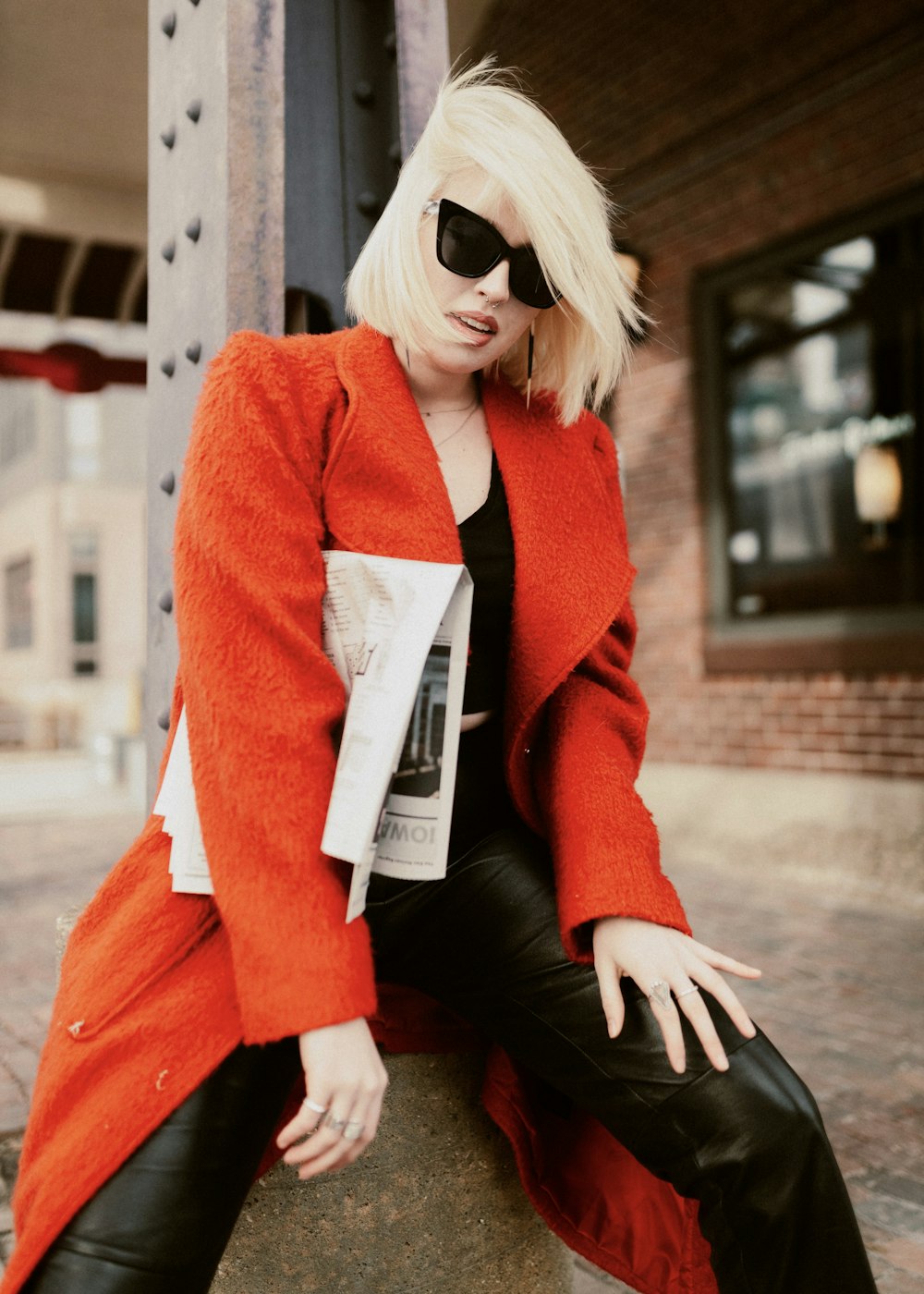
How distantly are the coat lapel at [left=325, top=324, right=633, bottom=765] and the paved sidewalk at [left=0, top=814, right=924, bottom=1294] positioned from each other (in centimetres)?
151

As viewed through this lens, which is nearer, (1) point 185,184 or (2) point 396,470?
(2) point 396,470

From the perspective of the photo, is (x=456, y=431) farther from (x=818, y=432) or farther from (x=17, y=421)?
(x=17, y=421)

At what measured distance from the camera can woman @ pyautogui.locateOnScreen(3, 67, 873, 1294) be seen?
4.31ft

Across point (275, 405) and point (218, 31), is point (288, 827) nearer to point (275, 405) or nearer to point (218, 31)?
point (275, 405)

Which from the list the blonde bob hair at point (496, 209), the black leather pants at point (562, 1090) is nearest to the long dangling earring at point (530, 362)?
the blonde bob hair at point (496, 209)

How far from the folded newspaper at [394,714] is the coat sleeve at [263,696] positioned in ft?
0.11

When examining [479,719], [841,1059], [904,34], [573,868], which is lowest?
[841,1059]

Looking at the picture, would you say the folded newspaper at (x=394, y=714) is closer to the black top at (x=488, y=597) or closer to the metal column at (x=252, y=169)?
the black top at (x=488, y=597)

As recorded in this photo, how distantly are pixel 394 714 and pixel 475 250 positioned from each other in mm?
688

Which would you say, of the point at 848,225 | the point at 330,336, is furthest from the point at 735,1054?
the point at 848,225

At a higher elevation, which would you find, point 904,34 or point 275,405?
point 904,34

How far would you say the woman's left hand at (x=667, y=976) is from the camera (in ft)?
4.66

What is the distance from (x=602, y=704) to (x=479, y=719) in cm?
19

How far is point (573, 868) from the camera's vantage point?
1565 millimetres
